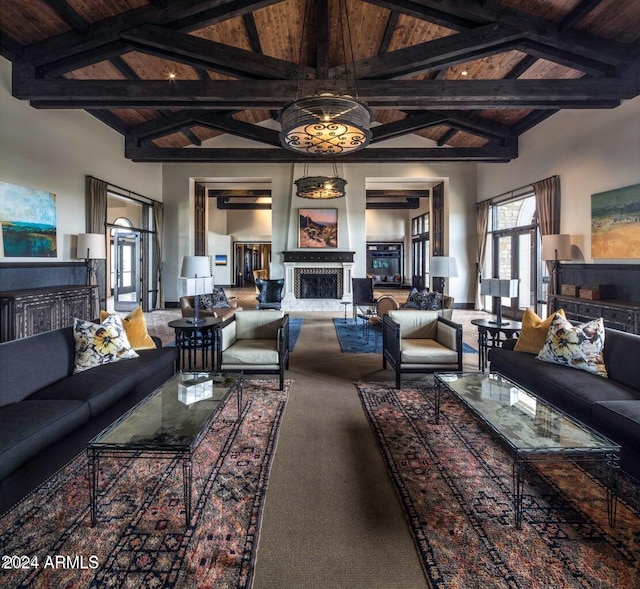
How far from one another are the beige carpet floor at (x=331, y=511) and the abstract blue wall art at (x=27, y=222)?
184 inches

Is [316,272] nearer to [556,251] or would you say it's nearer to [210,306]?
[210,306]

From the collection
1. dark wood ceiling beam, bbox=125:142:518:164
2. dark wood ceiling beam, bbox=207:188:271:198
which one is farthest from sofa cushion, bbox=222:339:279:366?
dark wood ceiling beam, bbox=207:188:271:198

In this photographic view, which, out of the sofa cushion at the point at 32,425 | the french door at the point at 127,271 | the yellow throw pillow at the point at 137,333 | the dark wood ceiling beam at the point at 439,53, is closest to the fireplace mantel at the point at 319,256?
the french door at the point at 127,271

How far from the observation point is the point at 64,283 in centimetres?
598

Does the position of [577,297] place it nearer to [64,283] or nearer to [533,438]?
[533,438]

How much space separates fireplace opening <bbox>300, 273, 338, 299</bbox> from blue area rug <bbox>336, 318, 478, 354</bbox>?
2258 mm

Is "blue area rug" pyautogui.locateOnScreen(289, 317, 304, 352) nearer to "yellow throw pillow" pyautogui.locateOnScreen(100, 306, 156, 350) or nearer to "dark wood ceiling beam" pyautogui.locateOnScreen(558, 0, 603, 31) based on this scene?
"yellow throw pillow" pyautogui.locateOnScreen(100, 306, 156, 350)

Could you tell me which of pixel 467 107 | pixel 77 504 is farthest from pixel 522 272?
pixel 77 504

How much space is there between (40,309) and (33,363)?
9.55 ft

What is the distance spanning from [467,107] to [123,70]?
5.53 metres

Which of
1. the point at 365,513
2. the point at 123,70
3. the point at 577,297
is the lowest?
the point at 365,513

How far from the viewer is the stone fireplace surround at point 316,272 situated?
993 cm

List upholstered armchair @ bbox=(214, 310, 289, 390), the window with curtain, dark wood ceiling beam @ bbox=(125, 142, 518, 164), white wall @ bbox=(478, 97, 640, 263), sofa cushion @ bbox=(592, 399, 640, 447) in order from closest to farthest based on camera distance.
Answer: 1. sofa cushion @ bbox=(592, 399, 640, 447)
2. upholstered armchair @ bbox=(214, 310, 289, 390)
3. white wall @ bbox=(478, 97, 640, 263)
4. the window with curtain
5. dark wood ceiling beam @ bbox=(125, 142, 518, 164)

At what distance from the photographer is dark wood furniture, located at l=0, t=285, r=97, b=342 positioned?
169 inches
